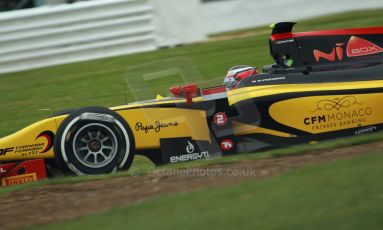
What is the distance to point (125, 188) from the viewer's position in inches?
228

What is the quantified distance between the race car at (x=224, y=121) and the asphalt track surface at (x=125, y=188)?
0.49 meters

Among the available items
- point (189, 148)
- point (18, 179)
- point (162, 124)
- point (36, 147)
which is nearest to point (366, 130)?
point (189, 148)

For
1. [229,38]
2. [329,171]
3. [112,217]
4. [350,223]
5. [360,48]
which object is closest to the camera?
[350,223]

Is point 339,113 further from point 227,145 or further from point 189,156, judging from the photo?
point 189,156

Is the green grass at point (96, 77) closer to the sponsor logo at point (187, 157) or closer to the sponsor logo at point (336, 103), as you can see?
the sponsor logo at point (187, 157)

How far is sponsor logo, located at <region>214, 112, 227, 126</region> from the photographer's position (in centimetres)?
684

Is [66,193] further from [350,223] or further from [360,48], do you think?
[360,48]

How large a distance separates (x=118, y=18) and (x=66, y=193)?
24.4ft

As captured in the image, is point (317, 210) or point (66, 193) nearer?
point (317, 210)

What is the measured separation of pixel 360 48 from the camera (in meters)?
7.29

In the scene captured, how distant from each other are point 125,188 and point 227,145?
1.48 metres

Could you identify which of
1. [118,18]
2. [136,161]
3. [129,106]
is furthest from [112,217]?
[118,18]

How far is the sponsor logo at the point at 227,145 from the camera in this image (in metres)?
6.88

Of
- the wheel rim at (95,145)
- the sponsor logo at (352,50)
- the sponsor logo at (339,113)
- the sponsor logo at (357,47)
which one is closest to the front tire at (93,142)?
the wheel rim at (95,145)
